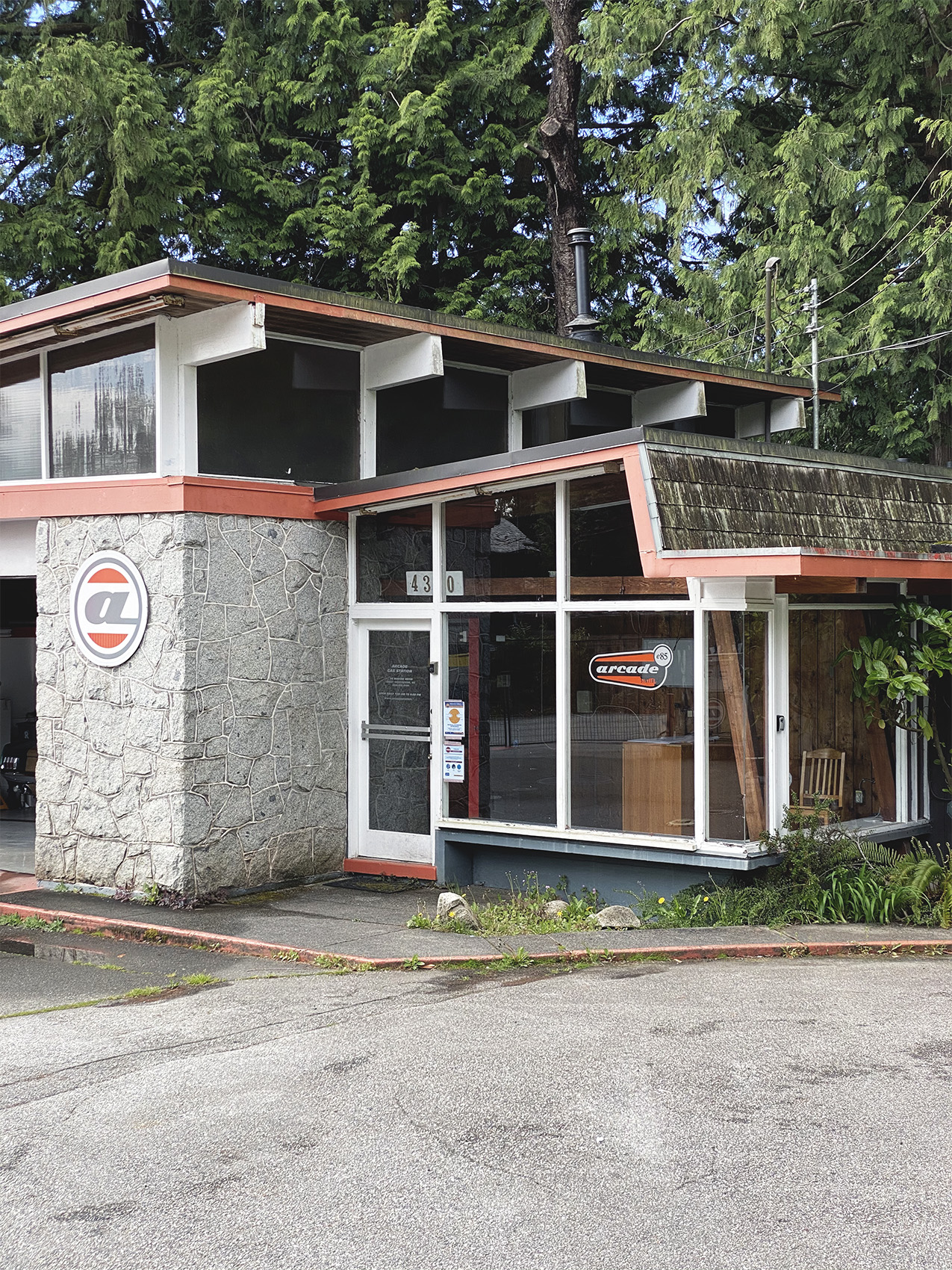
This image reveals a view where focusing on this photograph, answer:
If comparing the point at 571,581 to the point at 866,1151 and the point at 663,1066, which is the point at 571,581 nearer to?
the point at 663,1066

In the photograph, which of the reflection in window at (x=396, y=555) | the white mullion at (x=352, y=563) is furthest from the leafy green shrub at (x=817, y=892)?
the white mullion at (x=352, y=563)

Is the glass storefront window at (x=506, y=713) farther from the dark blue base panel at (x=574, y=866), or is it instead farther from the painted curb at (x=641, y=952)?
the painted curb at (x=641, y=952)

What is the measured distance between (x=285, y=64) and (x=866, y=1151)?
68.5ft

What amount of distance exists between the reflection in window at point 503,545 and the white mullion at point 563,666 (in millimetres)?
80

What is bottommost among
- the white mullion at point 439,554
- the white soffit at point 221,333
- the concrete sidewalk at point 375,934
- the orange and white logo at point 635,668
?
the concrete sidewalk at point 375,934

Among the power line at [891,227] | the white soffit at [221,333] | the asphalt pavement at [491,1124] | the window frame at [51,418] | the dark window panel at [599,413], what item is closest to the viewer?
the asphalt pavement at [491,1124]

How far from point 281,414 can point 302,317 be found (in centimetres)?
99

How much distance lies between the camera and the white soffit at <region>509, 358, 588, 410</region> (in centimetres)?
1216

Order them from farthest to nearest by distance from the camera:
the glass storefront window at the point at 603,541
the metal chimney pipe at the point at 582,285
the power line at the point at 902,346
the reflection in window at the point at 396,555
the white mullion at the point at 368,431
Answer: the power line at the point at 902,346
the metal chimney pipe at the point at 582,285
the white mullion at the point at 368,431
the reflection in window at the point at 396,555
the glass storefront window at the point at 603,541

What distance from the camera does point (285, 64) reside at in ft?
70.3

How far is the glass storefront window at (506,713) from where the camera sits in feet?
33.3

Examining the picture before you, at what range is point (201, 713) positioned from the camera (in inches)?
403

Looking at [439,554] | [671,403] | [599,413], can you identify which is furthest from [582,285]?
[439,554]

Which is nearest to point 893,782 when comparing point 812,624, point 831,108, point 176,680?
point 812,624
